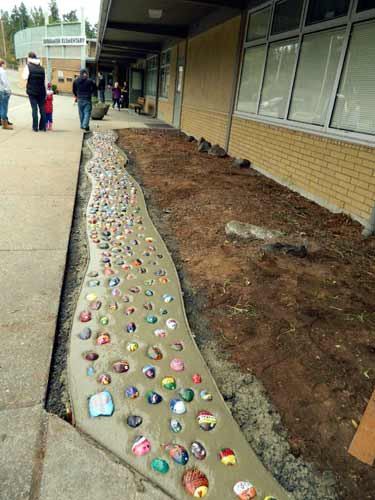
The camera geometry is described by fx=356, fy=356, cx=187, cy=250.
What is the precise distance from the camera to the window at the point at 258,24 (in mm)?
6969

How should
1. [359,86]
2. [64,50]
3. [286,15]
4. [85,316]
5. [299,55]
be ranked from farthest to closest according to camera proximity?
[64,50]
[286,15]
[299,55]
[359,86]
[85,316]

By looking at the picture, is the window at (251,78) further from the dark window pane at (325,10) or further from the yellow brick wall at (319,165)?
the dark window pane at (325,10)

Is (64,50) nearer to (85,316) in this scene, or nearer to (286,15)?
(286,15)

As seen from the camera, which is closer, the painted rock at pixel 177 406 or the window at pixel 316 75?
the painted rock at pixel 177 406

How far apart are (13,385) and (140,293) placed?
1094 millimetres

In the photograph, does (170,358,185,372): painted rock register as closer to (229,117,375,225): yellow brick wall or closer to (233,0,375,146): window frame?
(229,117,375,225): yellow brick wall

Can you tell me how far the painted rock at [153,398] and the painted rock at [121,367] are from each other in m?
0.21

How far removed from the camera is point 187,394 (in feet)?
5.88

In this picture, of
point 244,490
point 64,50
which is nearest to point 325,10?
point 244,490

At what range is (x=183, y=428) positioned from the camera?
161cm

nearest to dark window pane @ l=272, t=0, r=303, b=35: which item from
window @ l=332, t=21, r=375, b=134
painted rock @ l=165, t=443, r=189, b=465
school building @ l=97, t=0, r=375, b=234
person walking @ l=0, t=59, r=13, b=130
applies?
school building @ l=97, t=0, r=375, b=234

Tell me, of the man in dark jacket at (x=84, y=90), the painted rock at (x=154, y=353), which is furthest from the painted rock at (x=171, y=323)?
the man in dark jacket at (x=84, y=90)

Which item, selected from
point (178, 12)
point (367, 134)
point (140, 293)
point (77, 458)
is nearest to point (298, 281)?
point (140, 293)

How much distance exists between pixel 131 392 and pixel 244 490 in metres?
0.67
